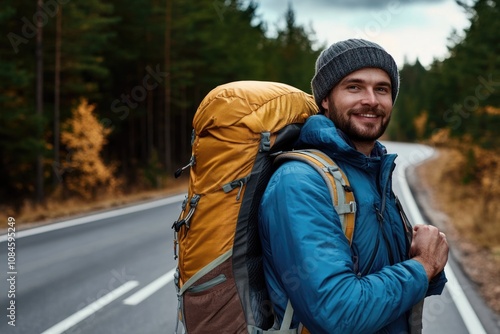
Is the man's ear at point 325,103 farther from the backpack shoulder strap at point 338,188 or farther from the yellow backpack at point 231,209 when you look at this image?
the backpack shoulder strap at point 338,188

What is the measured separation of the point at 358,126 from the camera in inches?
71.1

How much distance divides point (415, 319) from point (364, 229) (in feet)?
1.59

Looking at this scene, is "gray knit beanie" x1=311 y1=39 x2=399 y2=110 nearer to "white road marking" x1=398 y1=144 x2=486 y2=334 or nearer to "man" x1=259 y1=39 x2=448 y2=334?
"man" x1=259 y1=39 x2=448 y2=334

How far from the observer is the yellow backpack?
65.0 inches

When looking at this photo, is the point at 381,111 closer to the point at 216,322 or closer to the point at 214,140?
the point at 214,140

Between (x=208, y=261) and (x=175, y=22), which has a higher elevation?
(x=175, y=22)

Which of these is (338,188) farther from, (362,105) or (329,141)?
(362,105)

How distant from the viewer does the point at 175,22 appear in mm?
23766

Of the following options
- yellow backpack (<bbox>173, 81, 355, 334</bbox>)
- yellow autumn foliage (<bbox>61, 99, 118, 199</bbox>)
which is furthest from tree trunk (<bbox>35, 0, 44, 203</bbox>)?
yellow backpack (<bbox>173, 81, 355, 334</bbox>)

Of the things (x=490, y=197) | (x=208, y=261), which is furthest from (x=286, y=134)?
(x=490, y=197)

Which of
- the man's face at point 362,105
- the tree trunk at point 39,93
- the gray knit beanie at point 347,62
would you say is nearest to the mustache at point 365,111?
the man's face at point 362,105

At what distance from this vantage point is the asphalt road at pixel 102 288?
200 inches

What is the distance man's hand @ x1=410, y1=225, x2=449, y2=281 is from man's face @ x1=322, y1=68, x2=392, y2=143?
0.40 meters

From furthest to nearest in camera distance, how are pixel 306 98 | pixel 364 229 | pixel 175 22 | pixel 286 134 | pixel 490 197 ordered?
pixel 175 22, pixel 490 197, pixel 306 98, pixel 286 134, pixel 364 229
